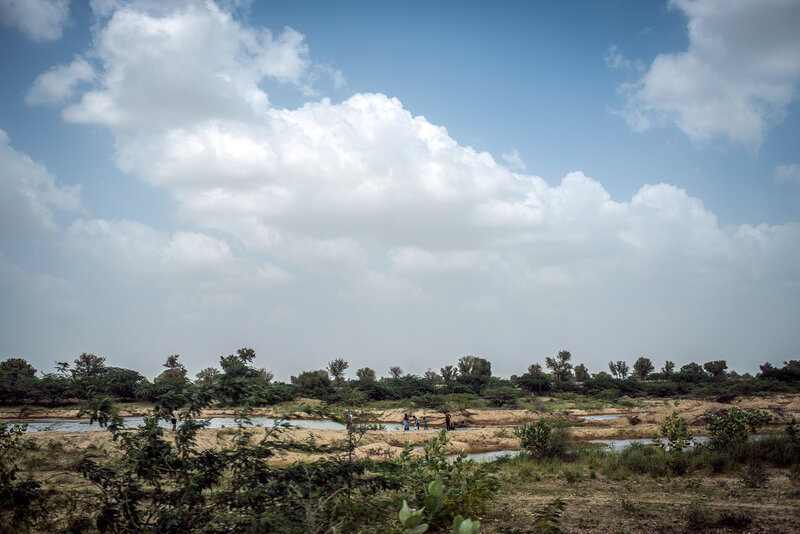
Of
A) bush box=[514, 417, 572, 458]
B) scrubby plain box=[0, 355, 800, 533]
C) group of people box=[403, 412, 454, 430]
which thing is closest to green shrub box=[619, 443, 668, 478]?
scrubby plain box=[0, 355, 800, 533]

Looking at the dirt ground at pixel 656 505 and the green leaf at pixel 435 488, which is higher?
the green leaf at pixel 435 488

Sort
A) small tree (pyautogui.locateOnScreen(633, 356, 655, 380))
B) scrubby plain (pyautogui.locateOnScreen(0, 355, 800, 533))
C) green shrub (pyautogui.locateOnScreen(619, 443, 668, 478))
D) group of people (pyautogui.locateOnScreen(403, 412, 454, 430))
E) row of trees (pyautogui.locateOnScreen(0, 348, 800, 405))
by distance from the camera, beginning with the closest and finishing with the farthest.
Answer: scrubby plain (pyautogui.locateOnScreen(0, 355, 800, 533)), green shrub (pyautogui.locateOnScreen(619, 443, 668, 478)), group of people (pyautogui.locateOnScreen(403, 412, 454, 430)), row of trees (pyautogui.locateOnScreen(0, 348, 800, 405)), small tree (pyautogui.locateOnScreen(633, 356, 655, 380))

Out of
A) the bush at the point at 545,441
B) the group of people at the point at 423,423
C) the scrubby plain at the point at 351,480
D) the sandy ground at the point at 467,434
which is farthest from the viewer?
the group of people at the point at 423,423

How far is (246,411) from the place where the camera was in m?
5.59

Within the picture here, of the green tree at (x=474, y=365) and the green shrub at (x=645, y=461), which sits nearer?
the green shrub at (x=645, y=461)

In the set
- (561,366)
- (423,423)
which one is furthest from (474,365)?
(423,423)

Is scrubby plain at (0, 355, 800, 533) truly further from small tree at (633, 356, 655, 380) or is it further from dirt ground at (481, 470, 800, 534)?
small tree at (633, 356, 655, 380)

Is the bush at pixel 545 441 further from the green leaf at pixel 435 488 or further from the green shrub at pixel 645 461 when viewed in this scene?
the green leaf at pixel 435 488

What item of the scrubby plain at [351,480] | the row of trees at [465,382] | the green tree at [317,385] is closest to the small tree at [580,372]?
the row of trees at [465,382]

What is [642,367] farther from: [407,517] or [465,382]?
[407,517]

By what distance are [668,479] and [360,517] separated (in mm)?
11363

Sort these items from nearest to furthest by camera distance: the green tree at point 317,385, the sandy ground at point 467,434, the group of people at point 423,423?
the sandy ground at point 467,434, the group of people at point 423,423, the green tree at point 317,385

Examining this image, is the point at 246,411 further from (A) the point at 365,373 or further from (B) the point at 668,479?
(A) the point at 365,373

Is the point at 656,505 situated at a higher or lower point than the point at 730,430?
lower
